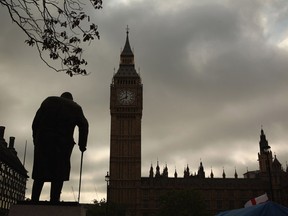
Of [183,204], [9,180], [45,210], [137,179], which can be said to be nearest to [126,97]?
[137,179]

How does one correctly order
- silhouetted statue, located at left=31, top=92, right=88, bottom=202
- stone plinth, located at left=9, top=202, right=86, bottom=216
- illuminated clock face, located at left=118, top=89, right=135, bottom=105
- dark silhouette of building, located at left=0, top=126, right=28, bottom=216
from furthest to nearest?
illuminated clock face, located at left=118, top=89, right=135, bottom=105
dark silhouette of building, located at left=0, top=126, right=28, bottom=216
silhouetted statue, located at left=31, top=92, right=88, bottom=202
stone plinth, located at left=9, top=202, right=86, bottom=216

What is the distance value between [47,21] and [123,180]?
84568 millimetres

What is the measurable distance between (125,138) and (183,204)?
30.6 m

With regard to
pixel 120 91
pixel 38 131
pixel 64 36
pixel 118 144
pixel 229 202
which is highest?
pixel 120 91

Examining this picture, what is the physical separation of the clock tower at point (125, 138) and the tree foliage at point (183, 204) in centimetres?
1940

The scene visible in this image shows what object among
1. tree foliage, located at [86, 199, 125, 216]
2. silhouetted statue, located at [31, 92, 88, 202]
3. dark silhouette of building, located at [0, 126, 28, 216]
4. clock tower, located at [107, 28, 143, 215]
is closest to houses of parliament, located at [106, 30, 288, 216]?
clock tower, located at [107, 28, 143, 215]

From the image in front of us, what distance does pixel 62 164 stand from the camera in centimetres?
855

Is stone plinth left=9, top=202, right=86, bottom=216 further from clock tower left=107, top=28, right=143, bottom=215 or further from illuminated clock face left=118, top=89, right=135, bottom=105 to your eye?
illuminated clock face left=118, top=89, right=135, bottom=105

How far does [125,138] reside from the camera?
93.4m

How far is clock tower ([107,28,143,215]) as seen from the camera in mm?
88438

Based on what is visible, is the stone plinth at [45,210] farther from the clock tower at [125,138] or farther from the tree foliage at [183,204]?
the clock tower at [125,138]

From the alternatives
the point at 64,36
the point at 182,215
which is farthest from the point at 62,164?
the point at 182,215

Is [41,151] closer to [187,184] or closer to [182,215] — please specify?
[182,215]

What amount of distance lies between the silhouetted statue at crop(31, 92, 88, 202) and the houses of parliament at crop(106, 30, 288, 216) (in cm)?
7783
